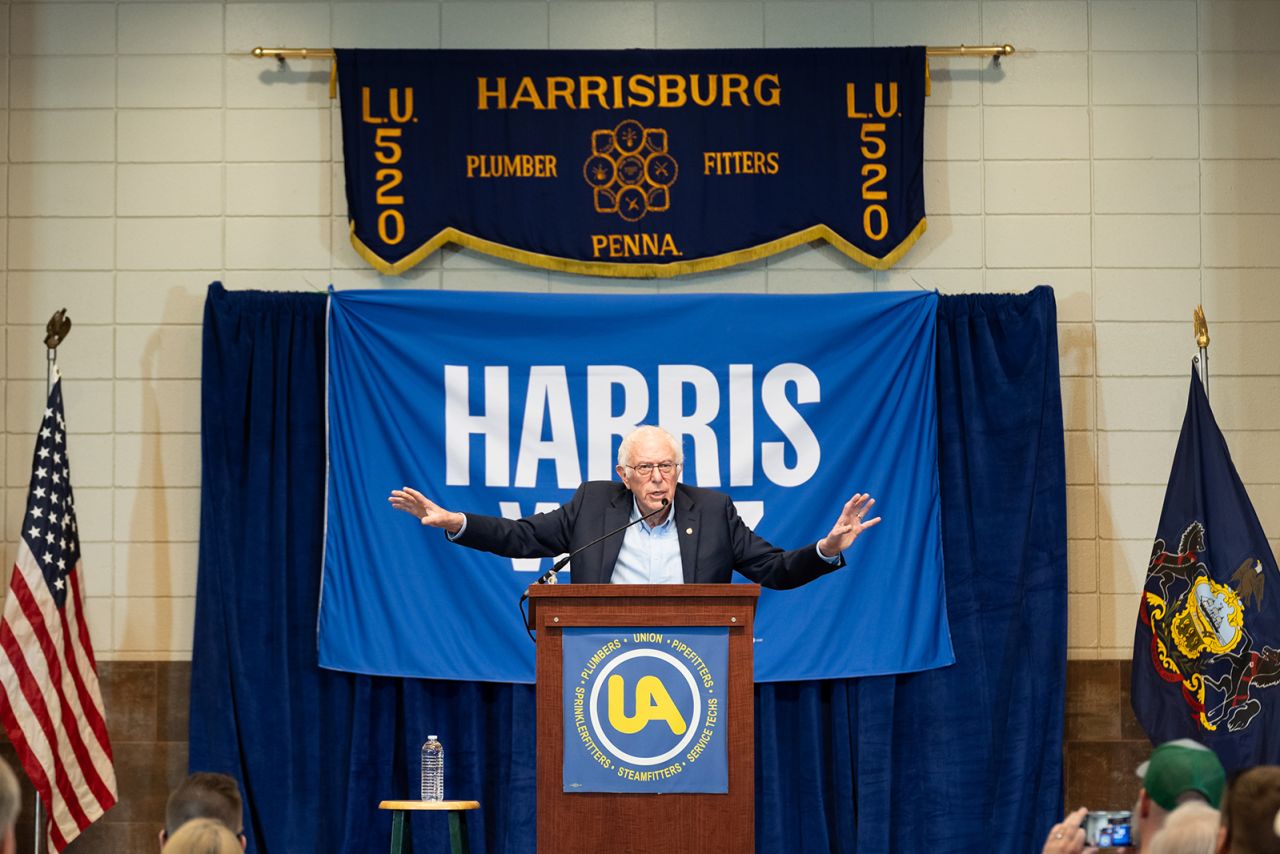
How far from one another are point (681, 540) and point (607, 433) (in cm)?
177

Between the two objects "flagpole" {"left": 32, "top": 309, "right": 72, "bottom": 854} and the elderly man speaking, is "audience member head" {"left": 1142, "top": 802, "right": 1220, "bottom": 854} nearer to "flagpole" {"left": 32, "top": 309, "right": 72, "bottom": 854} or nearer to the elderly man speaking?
the elderly man speaking

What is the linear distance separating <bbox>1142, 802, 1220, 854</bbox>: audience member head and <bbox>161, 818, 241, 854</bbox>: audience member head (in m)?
1.57

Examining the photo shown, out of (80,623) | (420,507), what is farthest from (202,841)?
(80,623)

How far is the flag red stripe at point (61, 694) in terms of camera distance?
241 inches

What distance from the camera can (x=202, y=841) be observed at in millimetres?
2729

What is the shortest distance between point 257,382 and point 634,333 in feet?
5.20

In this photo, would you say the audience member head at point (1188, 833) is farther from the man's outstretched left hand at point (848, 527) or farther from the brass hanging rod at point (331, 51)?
the brass hanging rod at point (331, 51)

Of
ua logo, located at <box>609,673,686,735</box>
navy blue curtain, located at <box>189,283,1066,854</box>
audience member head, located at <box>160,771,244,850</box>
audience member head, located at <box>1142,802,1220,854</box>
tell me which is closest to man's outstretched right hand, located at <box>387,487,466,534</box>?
ua logo, located at <box>609,673,686,735</box>

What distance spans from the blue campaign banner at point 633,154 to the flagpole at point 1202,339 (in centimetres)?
120

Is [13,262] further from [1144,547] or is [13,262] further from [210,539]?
[1144,547]

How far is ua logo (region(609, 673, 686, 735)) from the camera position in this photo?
12.8ft

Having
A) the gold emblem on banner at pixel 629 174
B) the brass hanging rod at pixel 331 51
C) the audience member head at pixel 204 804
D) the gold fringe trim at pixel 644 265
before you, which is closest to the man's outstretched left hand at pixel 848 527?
the audience member head at pixel 204 804

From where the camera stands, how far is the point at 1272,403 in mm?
6766

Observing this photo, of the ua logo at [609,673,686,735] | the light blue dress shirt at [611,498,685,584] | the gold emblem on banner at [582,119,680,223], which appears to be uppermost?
the gold emblem on banner at [582,119,680,223]
